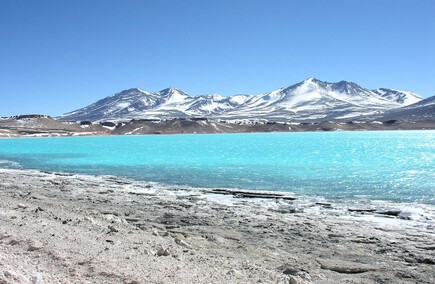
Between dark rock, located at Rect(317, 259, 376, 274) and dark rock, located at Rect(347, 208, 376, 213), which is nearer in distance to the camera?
dark rock, located at Rect(317, 259, 376, 274)

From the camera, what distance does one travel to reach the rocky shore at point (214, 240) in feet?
24.5

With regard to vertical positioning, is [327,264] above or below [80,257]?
below

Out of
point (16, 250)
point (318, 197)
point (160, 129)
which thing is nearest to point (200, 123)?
point (160, 129)

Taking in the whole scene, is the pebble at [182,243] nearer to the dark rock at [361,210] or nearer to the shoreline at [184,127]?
the dark rock at [361,210]

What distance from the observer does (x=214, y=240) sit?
11070mm

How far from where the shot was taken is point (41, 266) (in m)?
7.22

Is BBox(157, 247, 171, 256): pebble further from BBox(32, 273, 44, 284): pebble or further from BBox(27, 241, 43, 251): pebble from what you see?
BBox(32, 273, 44, 284): pebble

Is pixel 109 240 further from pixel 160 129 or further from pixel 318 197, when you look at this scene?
pixel 160 129

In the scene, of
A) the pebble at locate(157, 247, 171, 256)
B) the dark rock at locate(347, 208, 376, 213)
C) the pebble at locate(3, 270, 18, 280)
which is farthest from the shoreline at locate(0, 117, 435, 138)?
the pebble at locate(3, 270, 18, 280)

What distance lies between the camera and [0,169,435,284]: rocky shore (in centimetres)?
748

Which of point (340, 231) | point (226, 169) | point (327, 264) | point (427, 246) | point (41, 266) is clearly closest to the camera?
point (41, 266)

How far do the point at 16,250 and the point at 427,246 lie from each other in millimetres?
9353

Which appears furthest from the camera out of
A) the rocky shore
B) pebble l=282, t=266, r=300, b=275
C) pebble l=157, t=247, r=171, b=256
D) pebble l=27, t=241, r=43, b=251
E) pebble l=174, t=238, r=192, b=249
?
pebble l=174, t=238, r=192, b=249

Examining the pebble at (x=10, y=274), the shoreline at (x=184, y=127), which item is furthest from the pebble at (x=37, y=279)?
the shoreline at (x=184, y=127)
